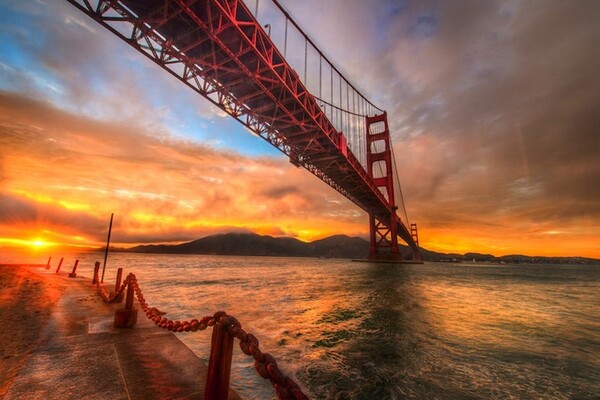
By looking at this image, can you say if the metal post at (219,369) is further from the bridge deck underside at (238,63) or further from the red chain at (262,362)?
the bridge deck underside at (238,63)

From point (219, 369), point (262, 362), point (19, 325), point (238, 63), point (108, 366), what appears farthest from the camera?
point (238, 63)

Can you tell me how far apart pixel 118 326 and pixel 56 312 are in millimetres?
2832

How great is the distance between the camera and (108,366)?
10.9 feet

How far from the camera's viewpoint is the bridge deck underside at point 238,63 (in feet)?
31.8

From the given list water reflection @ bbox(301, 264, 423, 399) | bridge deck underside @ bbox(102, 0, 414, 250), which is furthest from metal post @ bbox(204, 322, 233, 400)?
bridge deck underside @ bbox(102, 0, 414, 250)

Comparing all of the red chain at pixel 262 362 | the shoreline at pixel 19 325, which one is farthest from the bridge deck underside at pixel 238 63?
the red chain at pixel 262 362

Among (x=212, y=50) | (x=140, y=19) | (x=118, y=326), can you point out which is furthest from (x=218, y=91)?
(x=118, y=326)

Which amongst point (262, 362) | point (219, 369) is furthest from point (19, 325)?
point (262, 362)

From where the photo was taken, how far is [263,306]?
35.2 ft

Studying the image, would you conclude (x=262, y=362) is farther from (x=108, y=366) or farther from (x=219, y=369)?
(x=108, y=366)

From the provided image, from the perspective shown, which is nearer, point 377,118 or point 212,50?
point 212,50

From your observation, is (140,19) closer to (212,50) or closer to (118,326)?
(212,50)

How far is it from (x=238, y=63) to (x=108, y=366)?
12065 millimetres

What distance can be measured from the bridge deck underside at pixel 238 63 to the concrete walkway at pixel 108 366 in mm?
10038
